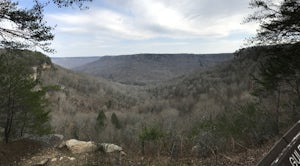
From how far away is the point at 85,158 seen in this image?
11180 millimetres

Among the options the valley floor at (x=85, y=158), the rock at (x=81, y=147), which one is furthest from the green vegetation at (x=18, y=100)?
the rock at (x=81, y=147)

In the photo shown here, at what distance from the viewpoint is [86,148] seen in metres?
12.9

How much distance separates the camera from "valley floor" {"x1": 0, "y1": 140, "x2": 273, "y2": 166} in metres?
9.98

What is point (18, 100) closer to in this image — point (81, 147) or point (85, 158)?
point (81, 147)

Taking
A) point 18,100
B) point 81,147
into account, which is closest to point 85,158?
point 81,147

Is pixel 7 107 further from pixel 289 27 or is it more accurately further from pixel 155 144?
pixel 289 27

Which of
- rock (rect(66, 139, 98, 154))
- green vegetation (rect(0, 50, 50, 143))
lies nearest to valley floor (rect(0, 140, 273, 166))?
rock (rect(66, 139, 98, 154))

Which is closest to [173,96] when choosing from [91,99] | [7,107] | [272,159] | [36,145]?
[91,99]

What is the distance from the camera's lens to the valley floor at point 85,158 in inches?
393

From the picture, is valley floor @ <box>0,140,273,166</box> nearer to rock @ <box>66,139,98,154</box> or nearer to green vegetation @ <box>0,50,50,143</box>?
rock @ <box>66,139,98,154</box>

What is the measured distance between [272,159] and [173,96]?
12583 cm

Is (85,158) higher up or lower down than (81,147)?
higher up

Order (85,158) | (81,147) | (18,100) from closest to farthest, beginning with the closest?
(85,158) → (81,147) → (18,100)

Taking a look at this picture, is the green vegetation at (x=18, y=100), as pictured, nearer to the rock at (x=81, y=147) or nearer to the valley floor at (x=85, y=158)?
the valley floor at (x=85, y=158)
